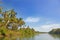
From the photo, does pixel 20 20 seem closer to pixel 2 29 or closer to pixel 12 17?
pixel 12 17

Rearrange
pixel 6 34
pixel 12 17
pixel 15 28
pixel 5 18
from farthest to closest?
pixel 15 28 < pixel 12 17 < pixel 5 18 < pixel 6 34

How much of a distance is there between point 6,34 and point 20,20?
103ft

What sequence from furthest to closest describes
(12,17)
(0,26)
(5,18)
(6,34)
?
(12,17), (5,18), (6,34), (0,26)

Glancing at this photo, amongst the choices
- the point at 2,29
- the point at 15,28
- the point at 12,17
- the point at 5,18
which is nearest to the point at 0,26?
the point at 2,29

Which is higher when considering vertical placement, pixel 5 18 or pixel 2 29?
pixel 5 18

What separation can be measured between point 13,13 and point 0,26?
23.5m

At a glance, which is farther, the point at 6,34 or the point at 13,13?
the point at 13,13

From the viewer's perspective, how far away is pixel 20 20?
8350cm

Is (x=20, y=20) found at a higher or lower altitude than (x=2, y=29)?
higher

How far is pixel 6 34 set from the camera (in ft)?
172

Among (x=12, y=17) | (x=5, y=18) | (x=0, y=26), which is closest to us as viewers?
(x=0, y=26)

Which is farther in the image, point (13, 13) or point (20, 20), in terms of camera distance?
point (20, 20)

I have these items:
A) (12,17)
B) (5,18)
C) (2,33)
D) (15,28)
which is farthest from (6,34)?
(15,28)

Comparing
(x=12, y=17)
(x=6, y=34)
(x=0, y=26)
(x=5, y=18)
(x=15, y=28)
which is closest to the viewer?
(x=0, y=26)
